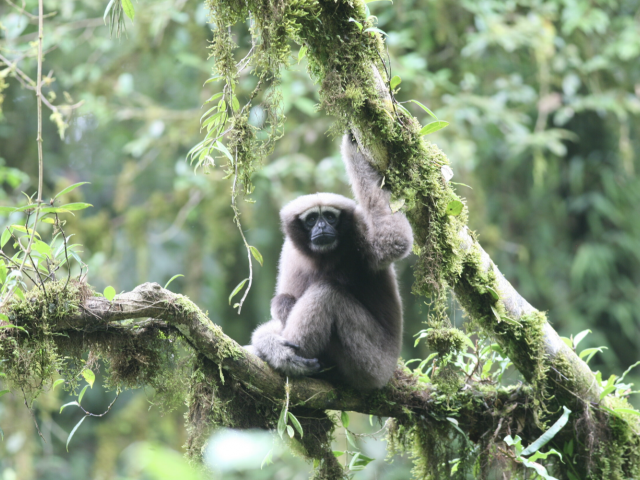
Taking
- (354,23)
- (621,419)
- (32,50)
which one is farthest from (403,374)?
(32,50)

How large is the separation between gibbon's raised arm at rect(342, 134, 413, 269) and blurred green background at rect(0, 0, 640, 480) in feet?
11.9

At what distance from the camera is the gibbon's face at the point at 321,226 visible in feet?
17.6

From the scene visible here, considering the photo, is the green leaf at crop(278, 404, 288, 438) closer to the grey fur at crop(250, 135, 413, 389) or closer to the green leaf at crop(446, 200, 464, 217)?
the grey fur at crop(250, 135, 413, 389)

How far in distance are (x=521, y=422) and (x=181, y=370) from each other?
108 inches

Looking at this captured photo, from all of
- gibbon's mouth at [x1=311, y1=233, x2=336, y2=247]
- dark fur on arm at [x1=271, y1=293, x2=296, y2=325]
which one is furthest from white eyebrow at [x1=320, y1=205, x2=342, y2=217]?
dark fur on arm at [x1=271, y1=293, x2=296, y2=325]

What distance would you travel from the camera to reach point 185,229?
422 inches

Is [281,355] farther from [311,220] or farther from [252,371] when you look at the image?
[311,220]

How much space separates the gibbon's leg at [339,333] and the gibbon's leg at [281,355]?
0.44ft

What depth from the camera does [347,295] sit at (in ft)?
16.6

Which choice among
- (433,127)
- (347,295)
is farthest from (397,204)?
(347,295)

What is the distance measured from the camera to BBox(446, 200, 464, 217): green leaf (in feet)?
12.5

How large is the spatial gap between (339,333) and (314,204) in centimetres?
137

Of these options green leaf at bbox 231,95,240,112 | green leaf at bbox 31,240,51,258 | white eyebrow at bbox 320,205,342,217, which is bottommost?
white eyebrow at bbox 320,205,342,217

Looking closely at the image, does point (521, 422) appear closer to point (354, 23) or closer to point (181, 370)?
point (181, 370)
